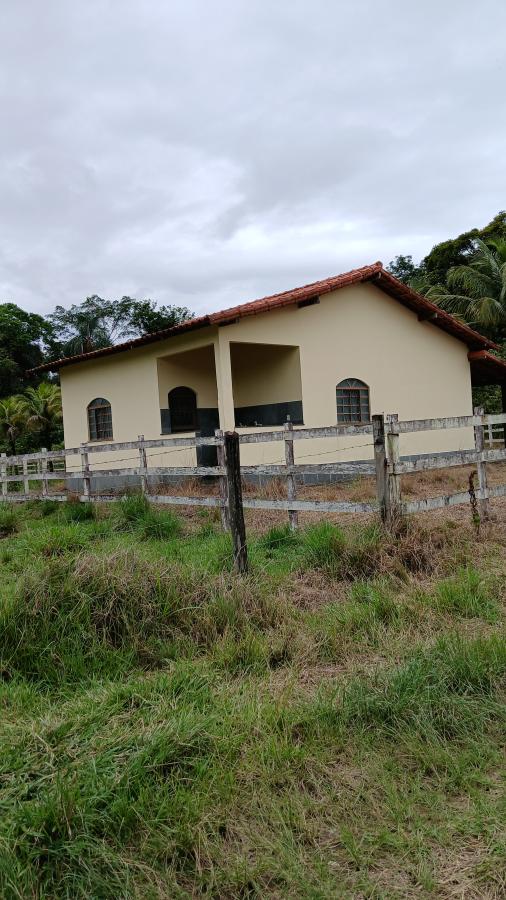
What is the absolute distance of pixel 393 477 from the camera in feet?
22.2

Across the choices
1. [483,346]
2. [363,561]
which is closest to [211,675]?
[363,561]

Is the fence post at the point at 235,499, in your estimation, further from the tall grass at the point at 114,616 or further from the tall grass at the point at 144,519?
the tall grass at the point at 144,519

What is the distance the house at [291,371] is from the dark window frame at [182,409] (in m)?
0.03

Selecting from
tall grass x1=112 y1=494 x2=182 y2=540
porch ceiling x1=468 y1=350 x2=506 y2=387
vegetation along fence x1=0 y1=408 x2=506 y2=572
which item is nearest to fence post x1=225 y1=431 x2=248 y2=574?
vegetation along fence x1=0 y1=408 x2=506 y2=572

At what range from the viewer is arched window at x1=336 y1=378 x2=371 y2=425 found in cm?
1552

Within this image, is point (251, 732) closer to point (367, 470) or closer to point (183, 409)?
point (367, 470)

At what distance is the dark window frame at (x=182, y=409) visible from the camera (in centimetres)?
1596

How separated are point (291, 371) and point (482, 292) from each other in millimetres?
17765

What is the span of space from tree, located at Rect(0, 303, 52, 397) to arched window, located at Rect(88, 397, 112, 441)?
19939 millimetres

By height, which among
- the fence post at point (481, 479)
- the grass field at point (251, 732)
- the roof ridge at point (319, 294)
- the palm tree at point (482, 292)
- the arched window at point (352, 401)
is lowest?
the grass field at point (251, 732)

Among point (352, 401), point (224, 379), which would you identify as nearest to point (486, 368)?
point (352, 401)

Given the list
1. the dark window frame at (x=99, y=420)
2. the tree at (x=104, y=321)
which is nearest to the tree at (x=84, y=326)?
the tree at (x=104, y=321)

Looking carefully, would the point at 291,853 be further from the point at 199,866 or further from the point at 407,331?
the point at 407,331

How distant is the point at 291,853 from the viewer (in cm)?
244
